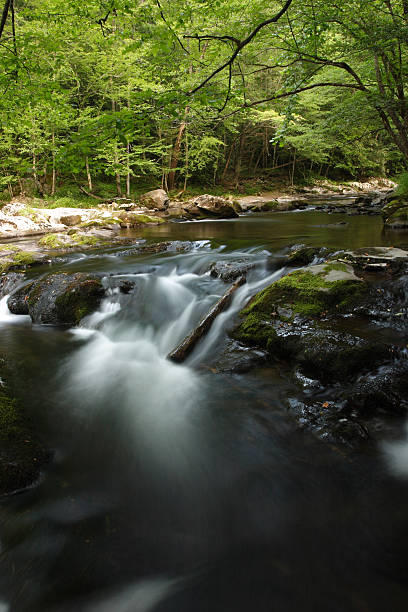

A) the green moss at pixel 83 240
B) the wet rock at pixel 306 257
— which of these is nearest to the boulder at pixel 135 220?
the green moss at pixel 83 240

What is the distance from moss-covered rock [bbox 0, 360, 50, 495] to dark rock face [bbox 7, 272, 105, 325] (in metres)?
2.88

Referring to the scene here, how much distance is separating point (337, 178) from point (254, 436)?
40.1 meters

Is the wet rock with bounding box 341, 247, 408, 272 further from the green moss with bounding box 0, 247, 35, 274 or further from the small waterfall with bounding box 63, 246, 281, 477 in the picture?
the green moss with bounding box 0, 247, 35, 274

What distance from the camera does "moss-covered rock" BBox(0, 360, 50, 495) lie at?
7.44ft

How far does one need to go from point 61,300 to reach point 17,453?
3.70 m

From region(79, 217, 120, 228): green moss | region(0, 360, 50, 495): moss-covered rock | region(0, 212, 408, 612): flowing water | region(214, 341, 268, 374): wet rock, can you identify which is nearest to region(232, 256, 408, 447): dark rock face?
region(214, 341, 268, 374): wet rock

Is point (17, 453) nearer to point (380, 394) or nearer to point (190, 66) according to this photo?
point (380, 394)

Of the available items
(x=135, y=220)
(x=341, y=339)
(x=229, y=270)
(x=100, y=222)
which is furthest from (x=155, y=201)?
(x=341, y=339)

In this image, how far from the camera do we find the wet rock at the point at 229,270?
21.1 ft

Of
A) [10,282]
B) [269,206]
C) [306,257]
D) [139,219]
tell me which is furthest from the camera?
[269,206]

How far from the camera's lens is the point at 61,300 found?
18.7ft

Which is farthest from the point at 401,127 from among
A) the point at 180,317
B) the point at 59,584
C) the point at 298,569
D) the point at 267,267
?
the point at 59,584

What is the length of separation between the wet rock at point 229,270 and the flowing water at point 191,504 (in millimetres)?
2280

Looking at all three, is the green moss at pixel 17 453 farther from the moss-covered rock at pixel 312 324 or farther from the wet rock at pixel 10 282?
the wet rock at pixel 10 282
